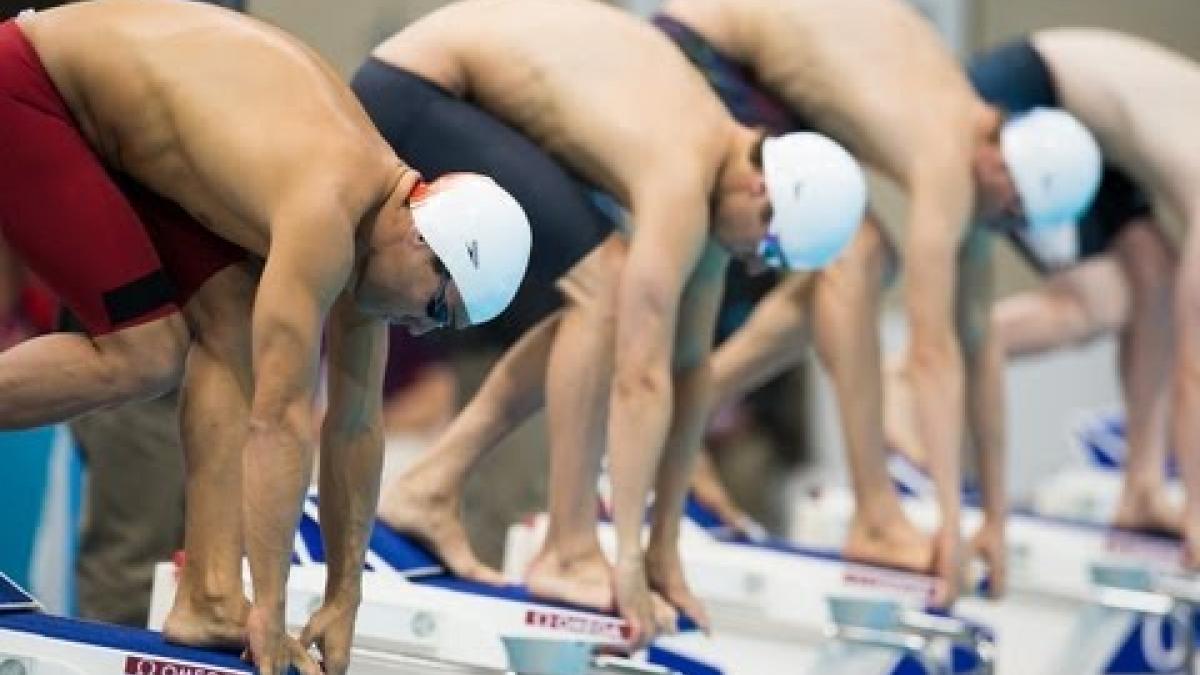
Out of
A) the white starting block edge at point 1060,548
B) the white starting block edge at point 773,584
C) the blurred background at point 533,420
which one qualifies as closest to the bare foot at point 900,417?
the white starting block edge at point 1060,548

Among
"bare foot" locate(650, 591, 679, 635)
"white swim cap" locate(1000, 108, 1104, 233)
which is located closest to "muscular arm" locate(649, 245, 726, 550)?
"bare foot" locate(650, 591, 679, 635)

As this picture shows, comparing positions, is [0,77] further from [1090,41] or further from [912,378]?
[1090,41]

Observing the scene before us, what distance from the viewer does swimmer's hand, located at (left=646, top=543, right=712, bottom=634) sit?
574cm

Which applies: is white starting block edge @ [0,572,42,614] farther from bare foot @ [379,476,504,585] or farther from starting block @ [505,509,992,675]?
starting block @ [505,509,992,675]

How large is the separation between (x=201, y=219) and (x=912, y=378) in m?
2.50

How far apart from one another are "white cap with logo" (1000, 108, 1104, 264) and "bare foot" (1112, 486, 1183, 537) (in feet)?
4.57

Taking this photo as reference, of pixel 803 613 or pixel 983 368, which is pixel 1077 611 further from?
pixel 803 613

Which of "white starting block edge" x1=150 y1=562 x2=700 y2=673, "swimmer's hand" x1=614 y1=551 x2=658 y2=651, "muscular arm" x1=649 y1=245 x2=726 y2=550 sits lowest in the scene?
"white starting block edge" x1=150 y1=562 x2=700 y2=673

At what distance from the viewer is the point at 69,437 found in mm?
6023

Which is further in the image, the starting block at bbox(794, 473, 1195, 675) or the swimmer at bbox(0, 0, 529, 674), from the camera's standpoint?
the starting block at bbox(794, 473, 1195, 675)

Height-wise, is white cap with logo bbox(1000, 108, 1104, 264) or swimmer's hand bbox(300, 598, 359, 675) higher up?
white cap with logo bbox(1000, 108, 1104, 264)

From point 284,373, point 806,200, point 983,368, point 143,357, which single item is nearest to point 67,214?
point 143,357

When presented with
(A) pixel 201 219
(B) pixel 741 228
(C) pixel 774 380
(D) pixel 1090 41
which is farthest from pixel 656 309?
(C) pixel 774 380

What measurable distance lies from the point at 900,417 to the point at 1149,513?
34.9 inches
